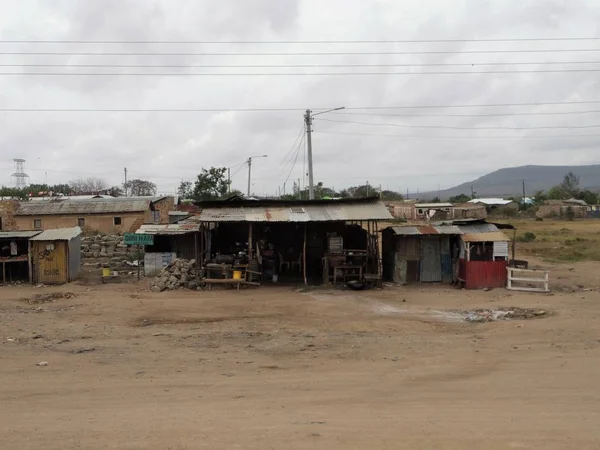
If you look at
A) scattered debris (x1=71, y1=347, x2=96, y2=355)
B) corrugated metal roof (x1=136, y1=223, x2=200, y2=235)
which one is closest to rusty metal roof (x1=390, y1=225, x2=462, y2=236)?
corrugated metal roof (x1=136, y1=223, x2=200, y2=235)

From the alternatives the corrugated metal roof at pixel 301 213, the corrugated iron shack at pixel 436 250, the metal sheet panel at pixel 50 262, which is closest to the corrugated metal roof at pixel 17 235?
the metal sheet panel at pixel 50 262

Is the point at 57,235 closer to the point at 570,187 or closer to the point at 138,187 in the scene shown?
the point at 138,187

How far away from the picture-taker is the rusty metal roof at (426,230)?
68.1ft

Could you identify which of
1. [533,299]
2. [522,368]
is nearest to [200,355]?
[522,368]

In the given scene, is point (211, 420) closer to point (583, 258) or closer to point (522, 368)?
point (522, 368)

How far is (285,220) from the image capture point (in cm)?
2017

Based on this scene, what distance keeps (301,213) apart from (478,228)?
7.32 meters

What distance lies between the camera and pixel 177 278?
20500 mm

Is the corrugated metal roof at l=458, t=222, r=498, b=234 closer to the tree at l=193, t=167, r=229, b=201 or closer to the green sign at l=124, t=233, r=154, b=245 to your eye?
the green sign at l=124, t=233, r=154, b=245

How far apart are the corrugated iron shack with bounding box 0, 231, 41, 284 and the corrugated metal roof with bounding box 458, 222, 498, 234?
18396mm

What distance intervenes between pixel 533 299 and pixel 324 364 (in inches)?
422

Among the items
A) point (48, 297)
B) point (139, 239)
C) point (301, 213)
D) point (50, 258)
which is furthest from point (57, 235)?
point (301, 213)

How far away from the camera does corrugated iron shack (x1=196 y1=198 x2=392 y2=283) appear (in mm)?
20625

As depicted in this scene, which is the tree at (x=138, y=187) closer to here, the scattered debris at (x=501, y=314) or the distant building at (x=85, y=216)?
the distant building at (x=85, y=216)
